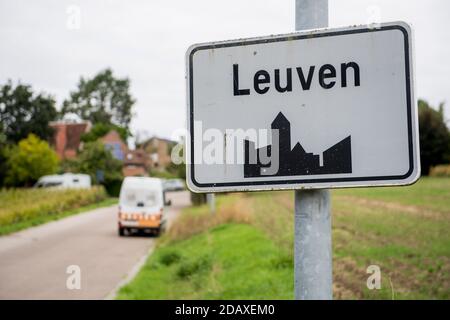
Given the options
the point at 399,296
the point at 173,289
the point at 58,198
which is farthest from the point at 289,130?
the point at 58,198

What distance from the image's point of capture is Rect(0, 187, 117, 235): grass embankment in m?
22.4

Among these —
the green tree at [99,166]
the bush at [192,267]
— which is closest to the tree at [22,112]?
the green tree at [99,166]

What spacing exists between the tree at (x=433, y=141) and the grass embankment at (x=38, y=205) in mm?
26612

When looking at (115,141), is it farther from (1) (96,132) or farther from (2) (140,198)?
(2) (140,198)

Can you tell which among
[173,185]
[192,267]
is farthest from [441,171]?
[192,267]

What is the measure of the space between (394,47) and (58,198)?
30494mm

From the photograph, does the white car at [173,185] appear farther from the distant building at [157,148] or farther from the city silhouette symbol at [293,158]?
the city silhouette symbol at [293,158]

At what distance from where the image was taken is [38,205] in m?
26.1

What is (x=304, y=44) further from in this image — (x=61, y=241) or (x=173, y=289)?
(x=61, y=241)

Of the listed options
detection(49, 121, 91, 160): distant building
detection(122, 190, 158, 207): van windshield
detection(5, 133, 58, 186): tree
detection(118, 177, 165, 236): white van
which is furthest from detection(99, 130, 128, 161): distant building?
detection(122, 190, 158, 207): van windshield

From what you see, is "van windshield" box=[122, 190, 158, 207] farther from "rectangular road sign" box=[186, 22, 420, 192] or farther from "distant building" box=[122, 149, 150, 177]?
"distant building" box=[122, 149, 150, 177]

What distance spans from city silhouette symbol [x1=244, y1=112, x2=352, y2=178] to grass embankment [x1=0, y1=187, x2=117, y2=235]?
1976 centimetres

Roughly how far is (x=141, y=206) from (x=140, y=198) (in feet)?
1.43

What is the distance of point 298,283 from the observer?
159 centimetres
